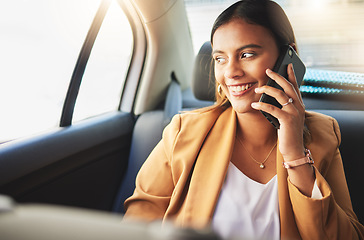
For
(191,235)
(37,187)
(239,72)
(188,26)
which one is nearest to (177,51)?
(188,26)

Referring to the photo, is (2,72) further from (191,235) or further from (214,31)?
(191,235)

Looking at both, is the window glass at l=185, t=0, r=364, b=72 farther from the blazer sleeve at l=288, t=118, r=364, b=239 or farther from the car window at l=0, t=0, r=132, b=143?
the blazer sleeve at l=288, t=118, r=364, b=239

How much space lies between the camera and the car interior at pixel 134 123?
1.47 metres

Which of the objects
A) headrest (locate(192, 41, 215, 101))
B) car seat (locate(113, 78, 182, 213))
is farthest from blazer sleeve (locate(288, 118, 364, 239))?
car seat (locate(113, 78, 182, 213))

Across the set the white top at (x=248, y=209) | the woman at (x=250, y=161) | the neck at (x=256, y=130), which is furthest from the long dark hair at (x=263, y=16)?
the white top at (x=248, y=209)

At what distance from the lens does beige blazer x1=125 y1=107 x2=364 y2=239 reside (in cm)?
113

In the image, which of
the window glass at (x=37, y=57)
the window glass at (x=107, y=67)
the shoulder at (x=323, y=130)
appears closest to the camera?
the shoulder at (x=323, y=130)

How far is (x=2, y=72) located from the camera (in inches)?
57.2

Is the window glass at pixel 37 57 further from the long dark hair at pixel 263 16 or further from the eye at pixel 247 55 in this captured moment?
the eye at pixel 247 55

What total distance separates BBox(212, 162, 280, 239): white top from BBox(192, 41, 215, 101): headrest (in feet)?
2.38

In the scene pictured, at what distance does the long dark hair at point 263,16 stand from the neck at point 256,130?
30 cm

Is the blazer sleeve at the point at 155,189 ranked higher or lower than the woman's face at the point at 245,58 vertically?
A: lower

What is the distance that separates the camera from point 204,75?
1.85 m

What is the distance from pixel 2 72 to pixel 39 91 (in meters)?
0.22
